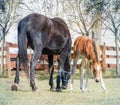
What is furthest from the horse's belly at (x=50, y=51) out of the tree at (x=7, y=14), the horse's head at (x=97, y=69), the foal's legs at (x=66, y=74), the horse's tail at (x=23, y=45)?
the tree at (x=7, y=14)

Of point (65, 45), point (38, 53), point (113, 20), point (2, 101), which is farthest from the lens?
point (113, 20)

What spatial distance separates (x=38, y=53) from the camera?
30.7 feet

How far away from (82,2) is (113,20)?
1938mm

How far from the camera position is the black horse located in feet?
30.1

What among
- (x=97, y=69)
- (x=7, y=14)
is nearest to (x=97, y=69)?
(x=97, y=69)

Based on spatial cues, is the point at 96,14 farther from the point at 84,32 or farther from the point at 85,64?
the point at 85,64

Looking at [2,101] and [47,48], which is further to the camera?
[47,48]

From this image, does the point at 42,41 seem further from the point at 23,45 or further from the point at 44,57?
the point at 44,57

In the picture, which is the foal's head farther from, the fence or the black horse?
the fence

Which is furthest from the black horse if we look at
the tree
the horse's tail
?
the tree

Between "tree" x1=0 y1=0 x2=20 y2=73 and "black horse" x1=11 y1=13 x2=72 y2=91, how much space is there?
8414mm

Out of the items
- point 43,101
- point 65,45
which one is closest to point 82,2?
point 65,45

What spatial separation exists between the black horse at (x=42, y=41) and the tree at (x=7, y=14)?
27.6 ft

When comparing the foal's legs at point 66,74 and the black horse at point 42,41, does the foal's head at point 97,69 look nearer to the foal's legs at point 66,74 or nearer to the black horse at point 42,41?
the black horse at point 42,41
